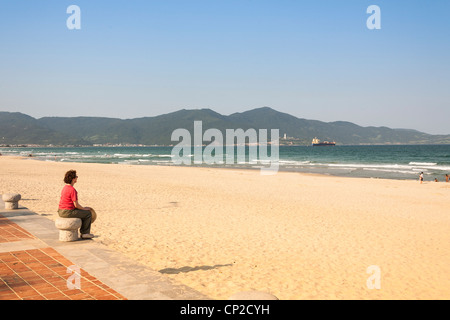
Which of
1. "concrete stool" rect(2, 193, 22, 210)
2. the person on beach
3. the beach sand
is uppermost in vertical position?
the person on beach

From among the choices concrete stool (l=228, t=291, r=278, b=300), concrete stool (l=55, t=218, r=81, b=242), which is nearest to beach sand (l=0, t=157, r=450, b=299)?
concrete stool (l=55, t=218, r=81, b=242)

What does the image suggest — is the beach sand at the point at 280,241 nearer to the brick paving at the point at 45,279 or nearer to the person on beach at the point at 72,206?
the person on beach at the point at 72,206

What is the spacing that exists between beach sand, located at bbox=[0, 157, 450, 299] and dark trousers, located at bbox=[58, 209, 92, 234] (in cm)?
88

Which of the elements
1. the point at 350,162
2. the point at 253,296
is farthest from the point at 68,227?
the point at 350,162

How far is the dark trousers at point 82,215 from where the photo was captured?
7.78 meters

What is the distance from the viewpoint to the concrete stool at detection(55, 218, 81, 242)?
740 centimetres

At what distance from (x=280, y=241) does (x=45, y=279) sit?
5.96 meters

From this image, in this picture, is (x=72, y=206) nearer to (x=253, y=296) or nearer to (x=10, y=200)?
(x=10, y=200)

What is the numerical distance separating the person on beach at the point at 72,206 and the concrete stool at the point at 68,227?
303 millimetres

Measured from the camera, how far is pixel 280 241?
973cm

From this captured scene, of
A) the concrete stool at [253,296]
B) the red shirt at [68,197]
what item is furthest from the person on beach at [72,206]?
the concrete stool at [253,296]

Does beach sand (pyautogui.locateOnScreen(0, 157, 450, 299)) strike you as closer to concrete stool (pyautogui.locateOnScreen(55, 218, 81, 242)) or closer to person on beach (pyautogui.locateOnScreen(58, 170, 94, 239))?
person on beach (pyautogui.locateOnScreen(58, 170, 94, 239))
